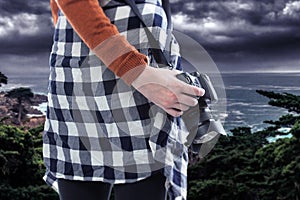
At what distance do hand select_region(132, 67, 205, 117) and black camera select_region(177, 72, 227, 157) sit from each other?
0.04 m

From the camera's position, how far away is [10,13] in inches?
117

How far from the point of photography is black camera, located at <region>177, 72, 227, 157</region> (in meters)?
0.67

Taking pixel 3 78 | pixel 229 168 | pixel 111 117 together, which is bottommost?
pixel 229 168

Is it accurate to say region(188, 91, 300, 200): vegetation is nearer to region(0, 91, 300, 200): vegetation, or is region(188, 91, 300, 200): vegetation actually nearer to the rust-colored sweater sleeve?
region(0, 91, 300, 200): vegetation

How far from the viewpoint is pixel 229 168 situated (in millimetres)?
2844

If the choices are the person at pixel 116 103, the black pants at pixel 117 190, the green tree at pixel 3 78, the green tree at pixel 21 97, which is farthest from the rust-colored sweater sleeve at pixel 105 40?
the green tree at pixel 21 97

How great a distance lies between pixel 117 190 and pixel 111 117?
0.10m

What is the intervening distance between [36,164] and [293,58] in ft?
5.39

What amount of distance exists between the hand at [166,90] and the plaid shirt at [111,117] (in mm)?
40

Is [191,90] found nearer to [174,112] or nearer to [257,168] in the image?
[174,112]

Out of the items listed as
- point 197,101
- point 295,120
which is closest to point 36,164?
point 295,120

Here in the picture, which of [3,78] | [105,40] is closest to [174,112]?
[105,40]

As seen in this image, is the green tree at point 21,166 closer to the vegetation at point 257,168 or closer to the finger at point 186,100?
the vegetation at point 257,168

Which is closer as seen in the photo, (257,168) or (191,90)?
(191,90)
